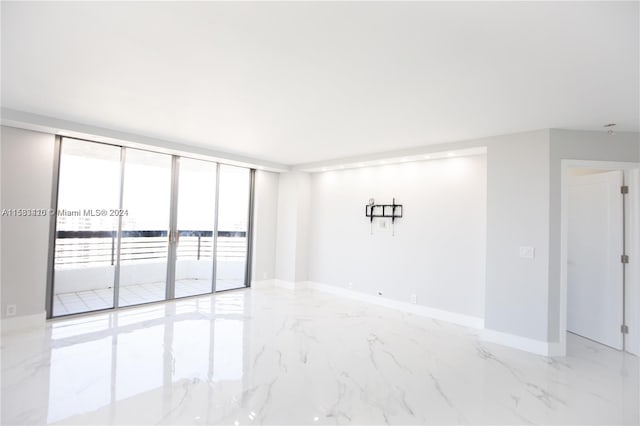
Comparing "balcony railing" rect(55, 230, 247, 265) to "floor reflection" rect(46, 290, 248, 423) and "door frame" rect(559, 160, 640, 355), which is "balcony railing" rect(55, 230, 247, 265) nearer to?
"floor reflection" rect(46, 290, 248, 423)

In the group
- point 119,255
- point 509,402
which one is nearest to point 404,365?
point 509,402

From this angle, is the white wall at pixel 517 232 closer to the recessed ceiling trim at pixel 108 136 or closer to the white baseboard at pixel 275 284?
the white baseboard at pixel 275 284

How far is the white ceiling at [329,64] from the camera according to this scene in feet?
5.81

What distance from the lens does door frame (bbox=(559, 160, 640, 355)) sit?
3.54 meters

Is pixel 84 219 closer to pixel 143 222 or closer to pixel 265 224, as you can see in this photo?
pixel 143 222

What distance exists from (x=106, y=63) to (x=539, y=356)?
5006 millimetres

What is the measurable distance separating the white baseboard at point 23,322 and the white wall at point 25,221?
0.18ft

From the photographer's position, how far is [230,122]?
374 cm

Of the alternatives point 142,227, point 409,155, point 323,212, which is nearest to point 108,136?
point 142,227

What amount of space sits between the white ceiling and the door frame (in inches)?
18.2

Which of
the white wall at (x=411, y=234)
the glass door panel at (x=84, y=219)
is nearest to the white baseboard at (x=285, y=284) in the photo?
the white wall at (x=411, y=234)

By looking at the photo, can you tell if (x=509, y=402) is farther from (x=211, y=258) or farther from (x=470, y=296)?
(x=211, y=258)

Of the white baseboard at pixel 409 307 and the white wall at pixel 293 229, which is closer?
the white baseboard at pixel 409 307

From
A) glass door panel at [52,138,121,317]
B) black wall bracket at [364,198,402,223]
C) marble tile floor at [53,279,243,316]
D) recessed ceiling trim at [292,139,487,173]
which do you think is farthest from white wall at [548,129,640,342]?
glass door panel at [52,138,121,317]
